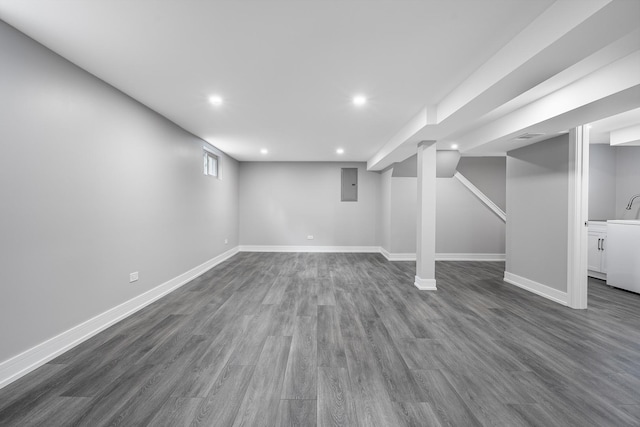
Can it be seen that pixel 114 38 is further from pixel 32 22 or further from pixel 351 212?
pixel 351 212

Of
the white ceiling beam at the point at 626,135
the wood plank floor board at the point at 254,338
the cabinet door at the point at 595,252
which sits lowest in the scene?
the wood plank floor board at the point at 254,338

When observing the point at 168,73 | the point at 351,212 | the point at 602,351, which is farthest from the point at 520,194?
the point at 168,73

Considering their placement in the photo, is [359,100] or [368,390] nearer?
[368,390]

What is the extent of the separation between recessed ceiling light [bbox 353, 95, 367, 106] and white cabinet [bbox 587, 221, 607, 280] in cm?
491

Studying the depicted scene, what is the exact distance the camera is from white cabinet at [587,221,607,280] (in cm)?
462

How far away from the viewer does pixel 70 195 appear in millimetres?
2418

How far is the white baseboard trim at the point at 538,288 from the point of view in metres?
3.62

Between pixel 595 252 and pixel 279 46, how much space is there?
6.43m

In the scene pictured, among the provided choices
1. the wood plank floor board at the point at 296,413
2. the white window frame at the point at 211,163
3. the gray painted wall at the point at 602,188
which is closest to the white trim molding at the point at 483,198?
the gray painted wall at the point at 602,188

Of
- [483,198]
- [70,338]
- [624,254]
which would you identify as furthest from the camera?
[483,198]

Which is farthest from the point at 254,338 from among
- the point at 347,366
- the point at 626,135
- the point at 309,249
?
the point at 626,135

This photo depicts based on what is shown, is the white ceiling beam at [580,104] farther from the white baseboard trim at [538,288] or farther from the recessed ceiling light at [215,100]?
the recessed ceiling light at [215,100]


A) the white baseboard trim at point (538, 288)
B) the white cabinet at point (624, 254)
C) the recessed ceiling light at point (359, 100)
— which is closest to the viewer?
the recessed ceiling light at point (359, 100)

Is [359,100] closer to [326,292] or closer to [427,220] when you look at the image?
[427,220]
